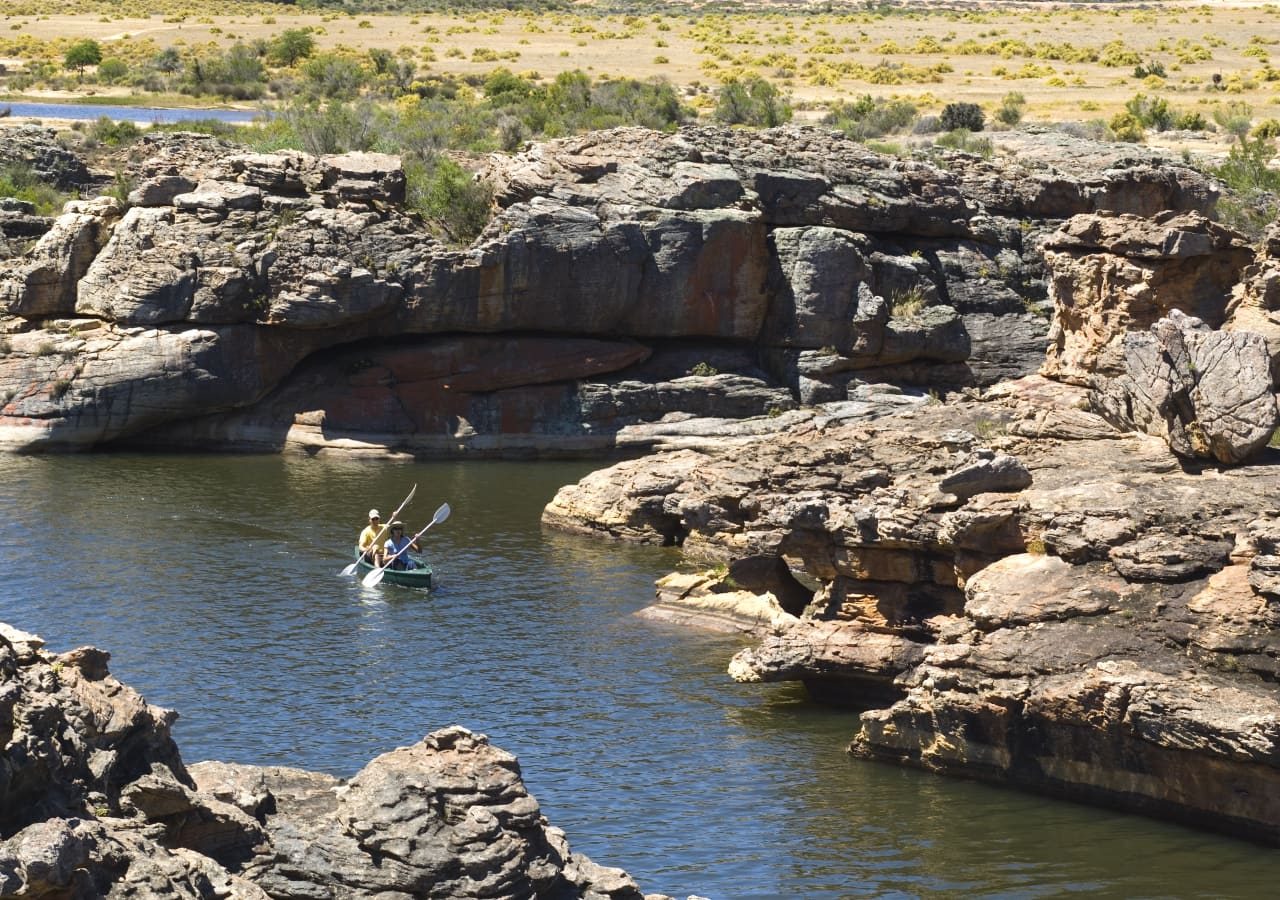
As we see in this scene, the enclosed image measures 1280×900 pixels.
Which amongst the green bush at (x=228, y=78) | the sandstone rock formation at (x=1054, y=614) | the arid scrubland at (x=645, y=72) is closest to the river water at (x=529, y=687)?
the sandstone rock formation at (x=1054, y=614)

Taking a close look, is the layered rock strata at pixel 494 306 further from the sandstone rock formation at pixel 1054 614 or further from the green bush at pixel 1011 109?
the green bush at pixel 1011 109

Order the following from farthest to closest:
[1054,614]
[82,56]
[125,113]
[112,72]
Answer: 1. [82,56]
2. [112,72]
3. [125,113]
4. [1054,614]

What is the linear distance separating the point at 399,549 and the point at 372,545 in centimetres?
71

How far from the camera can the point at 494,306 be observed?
54812mm

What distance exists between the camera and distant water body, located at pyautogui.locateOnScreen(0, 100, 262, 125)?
93562 mm

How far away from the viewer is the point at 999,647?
2592 centimetres

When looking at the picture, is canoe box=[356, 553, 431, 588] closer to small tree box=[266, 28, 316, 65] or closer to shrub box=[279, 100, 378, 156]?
shrub box=[279, 100, 378, 156]

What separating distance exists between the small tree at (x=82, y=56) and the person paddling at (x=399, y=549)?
77.3 m

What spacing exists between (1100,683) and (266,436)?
34607 mm

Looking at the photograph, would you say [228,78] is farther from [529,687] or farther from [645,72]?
[529,687]

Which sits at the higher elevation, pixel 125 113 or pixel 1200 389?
pixel 125 113

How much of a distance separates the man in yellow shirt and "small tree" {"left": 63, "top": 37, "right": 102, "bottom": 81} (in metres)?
77.3

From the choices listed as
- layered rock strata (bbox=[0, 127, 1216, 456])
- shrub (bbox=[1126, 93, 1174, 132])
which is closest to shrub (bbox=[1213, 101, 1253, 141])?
shrub (bbox=[1126, 93, 1174, 132])

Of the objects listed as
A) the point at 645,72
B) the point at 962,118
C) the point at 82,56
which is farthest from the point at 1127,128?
the point at 82,56
